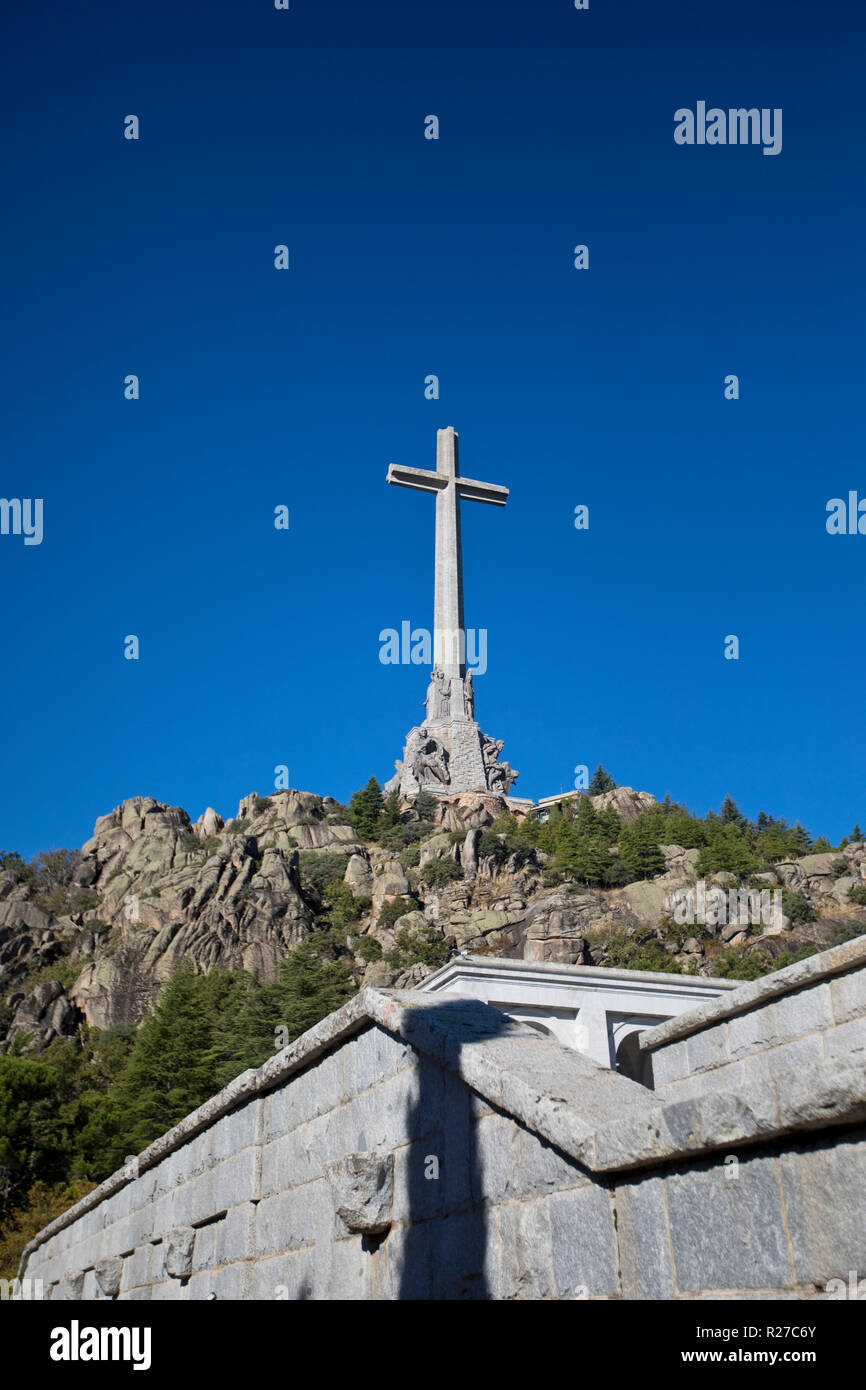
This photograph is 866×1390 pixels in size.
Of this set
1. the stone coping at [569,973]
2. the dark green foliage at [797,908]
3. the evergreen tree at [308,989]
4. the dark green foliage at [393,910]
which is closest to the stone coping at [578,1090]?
the stone coping at [569,973]

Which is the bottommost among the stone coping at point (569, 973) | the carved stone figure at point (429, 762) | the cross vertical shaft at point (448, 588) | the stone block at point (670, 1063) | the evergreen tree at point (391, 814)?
the stone block at point (670, 1063)

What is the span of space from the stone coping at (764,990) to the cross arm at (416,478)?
53964 millimetres

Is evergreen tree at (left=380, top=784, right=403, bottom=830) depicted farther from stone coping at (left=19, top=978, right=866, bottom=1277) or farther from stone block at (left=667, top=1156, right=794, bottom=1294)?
stone block at (left=667, top=1156, right=794, bottom=1294)

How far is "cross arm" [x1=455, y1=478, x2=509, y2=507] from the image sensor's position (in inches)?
2408

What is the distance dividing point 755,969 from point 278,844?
29823mm

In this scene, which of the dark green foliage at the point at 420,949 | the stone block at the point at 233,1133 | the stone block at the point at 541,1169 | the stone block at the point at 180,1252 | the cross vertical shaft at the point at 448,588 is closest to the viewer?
the stone block at the point at 541,1169

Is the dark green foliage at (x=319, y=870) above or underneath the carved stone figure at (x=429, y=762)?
underneath

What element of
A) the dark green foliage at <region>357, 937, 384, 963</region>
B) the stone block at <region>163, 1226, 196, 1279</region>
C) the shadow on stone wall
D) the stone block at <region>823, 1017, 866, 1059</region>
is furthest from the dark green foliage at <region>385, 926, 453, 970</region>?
the shadow on stone wall

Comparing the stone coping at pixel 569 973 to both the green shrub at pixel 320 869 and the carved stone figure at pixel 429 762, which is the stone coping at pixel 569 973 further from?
the carved stone figure at pixel 429 762

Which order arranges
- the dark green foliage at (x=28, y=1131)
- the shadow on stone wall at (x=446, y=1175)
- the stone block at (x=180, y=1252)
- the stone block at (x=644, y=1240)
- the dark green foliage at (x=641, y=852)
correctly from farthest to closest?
the dark green foliage at (x=641, y=852)
the dark green foliage at (x=28, y=1131)
the stone block at (x=180, y=1252)
the shadow on stone wall at (x=446, y=1175)
the stone block at (x=644, y=1240)

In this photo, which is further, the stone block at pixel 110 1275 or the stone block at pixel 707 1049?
the stone block at pixel 110 1275

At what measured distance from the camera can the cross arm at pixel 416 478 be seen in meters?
60.2
